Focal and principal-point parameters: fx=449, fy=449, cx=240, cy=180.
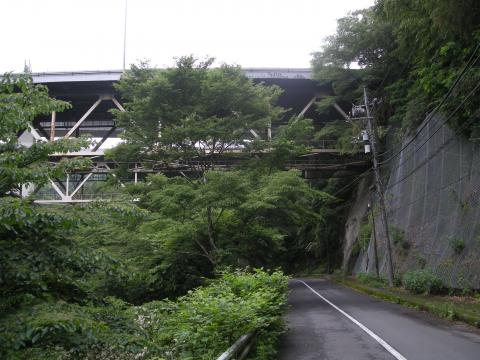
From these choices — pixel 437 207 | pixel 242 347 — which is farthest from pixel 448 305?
pixel 437 207

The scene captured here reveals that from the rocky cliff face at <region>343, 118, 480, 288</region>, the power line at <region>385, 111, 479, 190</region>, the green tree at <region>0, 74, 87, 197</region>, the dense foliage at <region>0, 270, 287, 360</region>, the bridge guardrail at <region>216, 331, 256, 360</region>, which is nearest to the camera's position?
the dense foliage at <region>0, 270, 287, 360</region>

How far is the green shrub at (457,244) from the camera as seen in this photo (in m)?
17.5

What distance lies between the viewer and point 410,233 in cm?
2523

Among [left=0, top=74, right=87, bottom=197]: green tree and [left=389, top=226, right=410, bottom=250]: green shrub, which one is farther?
[left=389, top=226, right=410, bottom=250]: green shrub

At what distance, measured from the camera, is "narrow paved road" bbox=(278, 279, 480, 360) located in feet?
26.9

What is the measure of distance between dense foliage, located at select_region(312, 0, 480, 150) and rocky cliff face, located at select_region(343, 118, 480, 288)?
146cm

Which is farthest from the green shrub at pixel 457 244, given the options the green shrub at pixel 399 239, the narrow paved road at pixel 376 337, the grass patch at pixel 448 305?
the green shrub at pixel 399 239

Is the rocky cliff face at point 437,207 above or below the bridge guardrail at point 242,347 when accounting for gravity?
above

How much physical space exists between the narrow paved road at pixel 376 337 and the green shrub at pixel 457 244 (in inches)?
162

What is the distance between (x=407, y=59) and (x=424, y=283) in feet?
48.2

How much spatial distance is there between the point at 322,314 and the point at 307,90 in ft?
94.4

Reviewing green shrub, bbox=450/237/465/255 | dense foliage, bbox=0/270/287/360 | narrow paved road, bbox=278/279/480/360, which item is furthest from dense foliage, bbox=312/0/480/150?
dense foliage, bbox=0/270/287/360

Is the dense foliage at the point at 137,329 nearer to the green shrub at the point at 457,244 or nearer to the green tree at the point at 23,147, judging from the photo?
the green tree at the point at 23,147

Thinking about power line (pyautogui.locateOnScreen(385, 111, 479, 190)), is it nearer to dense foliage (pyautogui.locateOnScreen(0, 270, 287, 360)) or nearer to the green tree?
dense foliage (pyautogui.locateOnScreen(0, 270, 287, 360))
